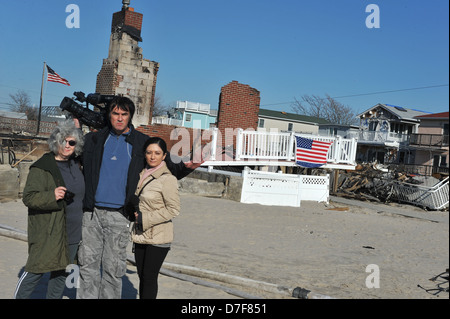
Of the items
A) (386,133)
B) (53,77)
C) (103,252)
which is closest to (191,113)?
(386,133)

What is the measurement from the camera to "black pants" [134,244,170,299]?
148 inches

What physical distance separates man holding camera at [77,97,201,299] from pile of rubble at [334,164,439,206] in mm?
18252

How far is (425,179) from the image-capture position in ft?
69.5

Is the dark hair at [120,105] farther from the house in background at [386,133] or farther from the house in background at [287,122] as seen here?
the house in background at [287,122]

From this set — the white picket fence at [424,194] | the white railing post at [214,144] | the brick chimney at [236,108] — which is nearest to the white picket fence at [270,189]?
the white railing post at [214,144]

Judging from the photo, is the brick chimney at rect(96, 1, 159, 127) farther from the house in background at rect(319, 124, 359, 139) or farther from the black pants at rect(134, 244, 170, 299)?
the house in background at rect(319, 124, 359, 139)

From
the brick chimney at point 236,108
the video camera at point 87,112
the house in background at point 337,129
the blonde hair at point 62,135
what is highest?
the house in background at point 337,129

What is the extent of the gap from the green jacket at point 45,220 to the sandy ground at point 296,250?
3.83 ft

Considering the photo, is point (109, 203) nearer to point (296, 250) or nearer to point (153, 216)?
point (153, 216)

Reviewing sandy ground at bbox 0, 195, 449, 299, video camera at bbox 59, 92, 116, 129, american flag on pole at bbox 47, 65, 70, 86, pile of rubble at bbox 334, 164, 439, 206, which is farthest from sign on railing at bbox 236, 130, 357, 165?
american flag on pole at bbox 47, 65, 70, 86

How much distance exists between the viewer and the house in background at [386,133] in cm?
4716

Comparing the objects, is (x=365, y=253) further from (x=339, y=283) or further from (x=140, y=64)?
(x=140, y=64)
